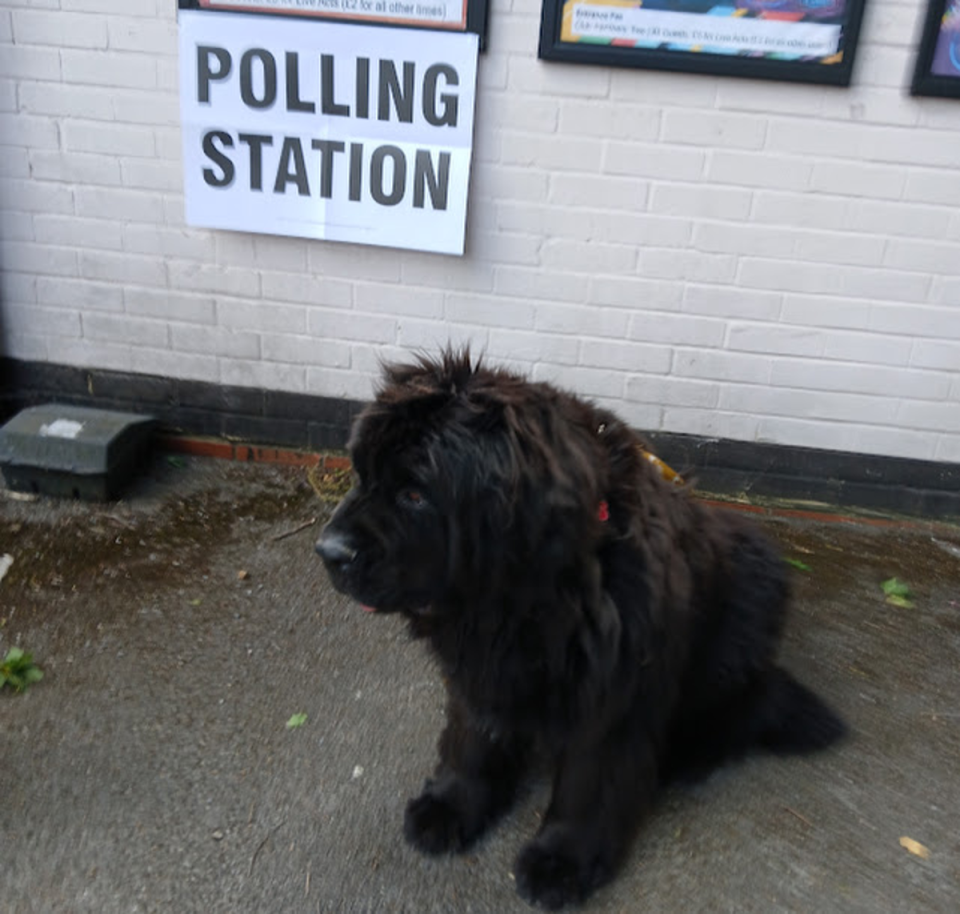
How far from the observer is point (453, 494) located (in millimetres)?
1774

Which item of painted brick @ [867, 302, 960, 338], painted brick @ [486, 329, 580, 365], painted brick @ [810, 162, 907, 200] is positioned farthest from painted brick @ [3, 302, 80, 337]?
painted brick @ [867, 302, 960, 338]

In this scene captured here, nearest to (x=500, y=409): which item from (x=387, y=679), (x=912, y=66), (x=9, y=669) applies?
(x=387, y=679)

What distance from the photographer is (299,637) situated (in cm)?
309

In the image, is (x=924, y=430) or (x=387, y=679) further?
(x=924, y=430)

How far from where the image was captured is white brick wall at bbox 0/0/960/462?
3.60 metres

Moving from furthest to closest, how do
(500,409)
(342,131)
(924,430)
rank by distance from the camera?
(924,430) → (342,131) → (500,409)

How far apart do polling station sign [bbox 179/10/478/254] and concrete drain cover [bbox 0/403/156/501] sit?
42.3 inches

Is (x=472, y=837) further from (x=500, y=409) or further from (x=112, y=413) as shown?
(x=112, y=413)

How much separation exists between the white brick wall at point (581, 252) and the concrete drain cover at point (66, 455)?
1.70 feet

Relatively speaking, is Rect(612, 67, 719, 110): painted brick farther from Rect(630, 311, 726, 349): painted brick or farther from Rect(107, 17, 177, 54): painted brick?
Rect(107, 17, 177, 54): painted brick

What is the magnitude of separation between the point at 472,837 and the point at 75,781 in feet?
3.74

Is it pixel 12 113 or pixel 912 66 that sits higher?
pixel 912 66

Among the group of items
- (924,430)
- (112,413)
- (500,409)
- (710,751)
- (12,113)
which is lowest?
(710,751)

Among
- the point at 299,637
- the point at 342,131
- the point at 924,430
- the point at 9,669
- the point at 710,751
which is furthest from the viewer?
→ the point at 924,430
